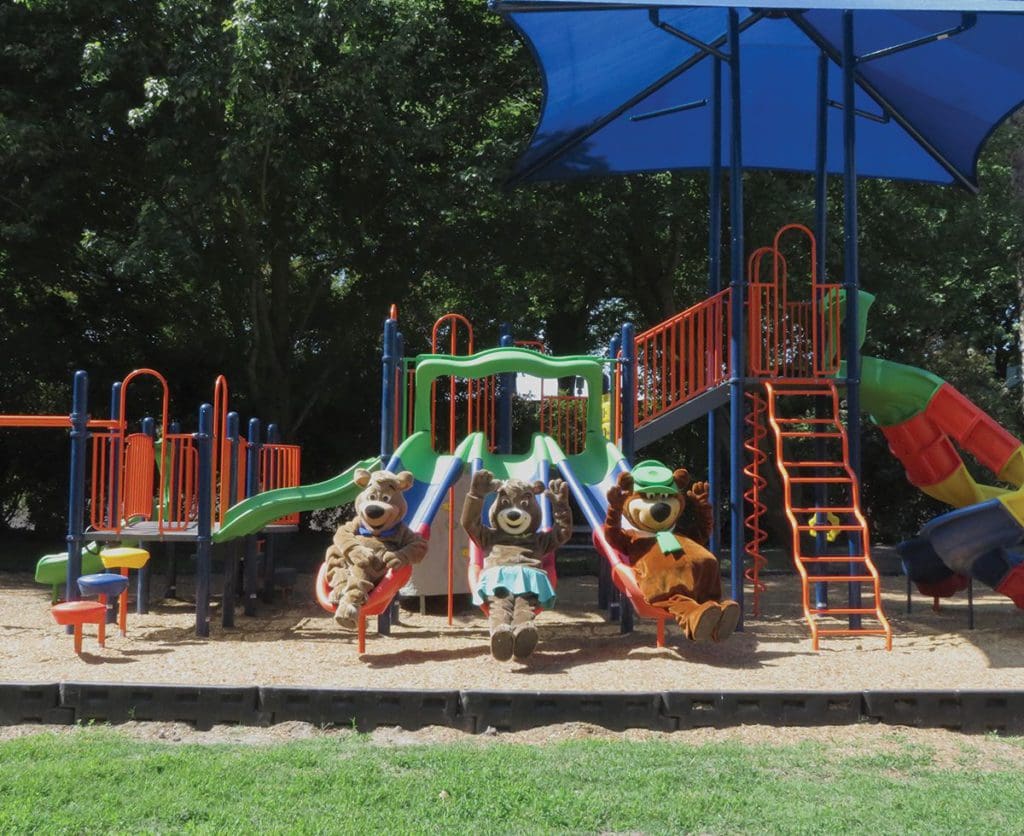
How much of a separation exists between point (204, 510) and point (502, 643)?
344 cm

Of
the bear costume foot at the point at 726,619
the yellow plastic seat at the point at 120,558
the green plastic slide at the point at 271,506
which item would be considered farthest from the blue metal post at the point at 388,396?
the bear costume foot at the point at 726,619

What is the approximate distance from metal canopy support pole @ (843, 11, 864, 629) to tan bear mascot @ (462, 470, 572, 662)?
283 cm

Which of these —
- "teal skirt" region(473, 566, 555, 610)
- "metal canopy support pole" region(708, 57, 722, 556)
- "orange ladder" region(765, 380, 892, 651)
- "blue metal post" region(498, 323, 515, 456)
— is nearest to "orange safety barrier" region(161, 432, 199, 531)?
"blue metal post" region(498, 323, 515, 456)

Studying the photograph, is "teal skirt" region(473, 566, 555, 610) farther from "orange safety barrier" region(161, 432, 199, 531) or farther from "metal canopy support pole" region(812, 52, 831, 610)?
"metal canopy support pole" region(812, 52, 831, 610)

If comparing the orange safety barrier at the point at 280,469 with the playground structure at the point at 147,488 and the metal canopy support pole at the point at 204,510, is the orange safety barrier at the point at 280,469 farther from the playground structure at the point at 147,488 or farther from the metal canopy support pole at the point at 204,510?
the metal canopy support pole at the point at 204,510

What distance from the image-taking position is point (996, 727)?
6180 mm

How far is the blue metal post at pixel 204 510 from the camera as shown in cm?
955

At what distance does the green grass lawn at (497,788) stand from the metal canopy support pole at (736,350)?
3735mm

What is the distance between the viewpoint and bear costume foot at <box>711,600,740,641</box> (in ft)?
25.8

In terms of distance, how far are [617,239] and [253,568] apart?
880 cm

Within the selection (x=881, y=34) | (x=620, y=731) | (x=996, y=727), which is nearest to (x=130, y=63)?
(x=881, y=34)

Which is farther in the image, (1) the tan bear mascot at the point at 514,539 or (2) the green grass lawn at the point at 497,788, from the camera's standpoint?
(1) the tan bear mascot at the point at 514,539

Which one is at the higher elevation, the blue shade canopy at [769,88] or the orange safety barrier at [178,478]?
the blue shade canopy at [769,88]

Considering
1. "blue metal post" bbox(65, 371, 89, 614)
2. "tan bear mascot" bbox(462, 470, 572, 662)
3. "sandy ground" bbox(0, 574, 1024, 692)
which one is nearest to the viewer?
"sandy ground" bbox(0, 574, 1024, 692)
